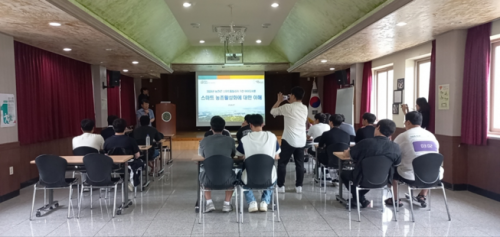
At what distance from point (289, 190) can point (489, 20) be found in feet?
12.0

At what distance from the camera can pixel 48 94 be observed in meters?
6.22

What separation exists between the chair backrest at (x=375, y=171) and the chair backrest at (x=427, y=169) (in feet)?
0.88

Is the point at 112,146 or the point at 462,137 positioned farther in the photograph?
the point at 462,137

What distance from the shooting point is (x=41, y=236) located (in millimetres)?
3172

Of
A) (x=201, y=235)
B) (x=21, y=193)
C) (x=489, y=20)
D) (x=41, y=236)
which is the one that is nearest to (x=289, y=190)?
(x=201, y=235)

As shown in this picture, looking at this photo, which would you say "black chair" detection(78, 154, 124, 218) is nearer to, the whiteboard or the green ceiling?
the green ceiling

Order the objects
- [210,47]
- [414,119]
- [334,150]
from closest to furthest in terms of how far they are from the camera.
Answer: [414,119], [334,150], [210,47]

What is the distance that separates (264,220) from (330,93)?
27.6 ft

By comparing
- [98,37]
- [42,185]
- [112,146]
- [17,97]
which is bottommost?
[42,185]

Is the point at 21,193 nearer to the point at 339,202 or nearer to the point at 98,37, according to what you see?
the point at 98,37

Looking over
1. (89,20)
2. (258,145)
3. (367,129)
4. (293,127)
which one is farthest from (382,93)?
(89,20)

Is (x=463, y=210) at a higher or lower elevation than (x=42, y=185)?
lower

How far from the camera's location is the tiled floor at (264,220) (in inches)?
128

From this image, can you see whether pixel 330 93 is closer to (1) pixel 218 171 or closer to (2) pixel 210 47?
(2) pixel 210 47
